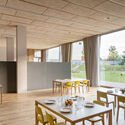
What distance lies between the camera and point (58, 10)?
16.9 feet

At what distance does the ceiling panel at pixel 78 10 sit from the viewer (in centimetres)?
488

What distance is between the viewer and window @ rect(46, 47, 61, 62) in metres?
14.6

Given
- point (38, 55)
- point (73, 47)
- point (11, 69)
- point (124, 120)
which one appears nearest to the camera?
point (124, 120)

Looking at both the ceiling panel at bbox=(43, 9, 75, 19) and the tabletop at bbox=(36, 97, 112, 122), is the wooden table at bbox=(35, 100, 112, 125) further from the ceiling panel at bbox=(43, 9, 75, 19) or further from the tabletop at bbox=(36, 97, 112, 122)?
the ceiling panel at bbox=(43, 9, 75, 19)

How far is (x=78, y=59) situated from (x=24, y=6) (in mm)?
7684

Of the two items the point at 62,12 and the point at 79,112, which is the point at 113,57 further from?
the point at 79,112

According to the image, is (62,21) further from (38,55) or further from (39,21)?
(38,55)

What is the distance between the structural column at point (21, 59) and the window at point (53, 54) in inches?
275

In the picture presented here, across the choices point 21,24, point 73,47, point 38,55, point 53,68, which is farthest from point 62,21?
point 38,55

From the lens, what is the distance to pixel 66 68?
9344mm

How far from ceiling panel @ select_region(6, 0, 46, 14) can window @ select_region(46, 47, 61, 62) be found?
361 inches

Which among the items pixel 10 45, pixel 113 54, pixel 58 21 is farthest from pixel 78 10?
pixel 10 45

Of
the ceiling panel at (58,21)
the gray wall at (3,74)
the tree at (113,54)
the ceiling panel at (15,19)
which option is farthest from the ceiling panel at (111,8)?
the gray wall at (3,74)

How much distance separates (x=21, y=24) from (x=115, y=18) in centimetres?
411
